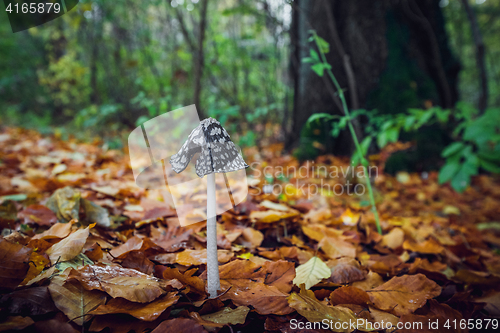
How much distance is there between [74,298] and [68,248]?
0.26 m

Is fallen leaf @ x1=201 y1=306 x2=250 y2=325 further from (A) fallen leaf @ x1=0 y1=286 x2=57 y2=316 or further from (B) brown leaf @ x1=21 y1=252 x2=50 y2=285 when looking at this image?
(B) brown leaf @ x1=21 y1=252 x2=50 y2=285

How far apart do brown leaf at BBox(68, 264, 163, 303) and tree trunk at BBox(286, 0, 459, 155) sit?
12.8 feet

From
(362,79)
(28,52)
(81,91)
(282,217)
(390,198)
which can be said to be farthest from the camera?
(28,52)

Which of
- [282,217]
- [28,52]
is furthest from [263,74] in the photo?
[28,52]

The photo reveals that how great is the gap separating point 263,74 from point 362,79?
122 inches

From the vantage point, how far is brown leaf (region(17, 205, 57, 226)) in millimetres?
1494

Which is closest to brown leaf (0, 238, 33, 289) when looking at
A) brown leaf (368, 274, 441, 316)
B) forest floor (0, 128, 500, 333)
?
forest floor (0, 128, 500, 333)

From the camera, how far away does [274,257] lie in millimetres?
1505

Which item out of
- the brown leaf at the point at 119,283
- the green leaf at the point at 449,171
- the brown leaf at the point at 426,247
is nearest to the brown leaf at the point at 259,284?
the brown leaf at the point at 119,283

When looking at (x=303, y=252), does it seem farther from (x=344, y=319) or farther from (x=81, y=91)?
(x=81, y=91)

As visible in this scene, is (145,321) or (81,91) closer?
(145,321)

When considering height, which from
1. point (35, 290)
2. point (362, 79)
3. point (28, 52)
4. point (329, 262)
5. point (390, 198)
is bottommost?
point (390, 198)

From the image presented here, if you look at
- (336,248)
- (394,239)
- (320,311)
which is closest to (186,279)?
(320,311)

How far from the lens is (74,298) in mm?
927
